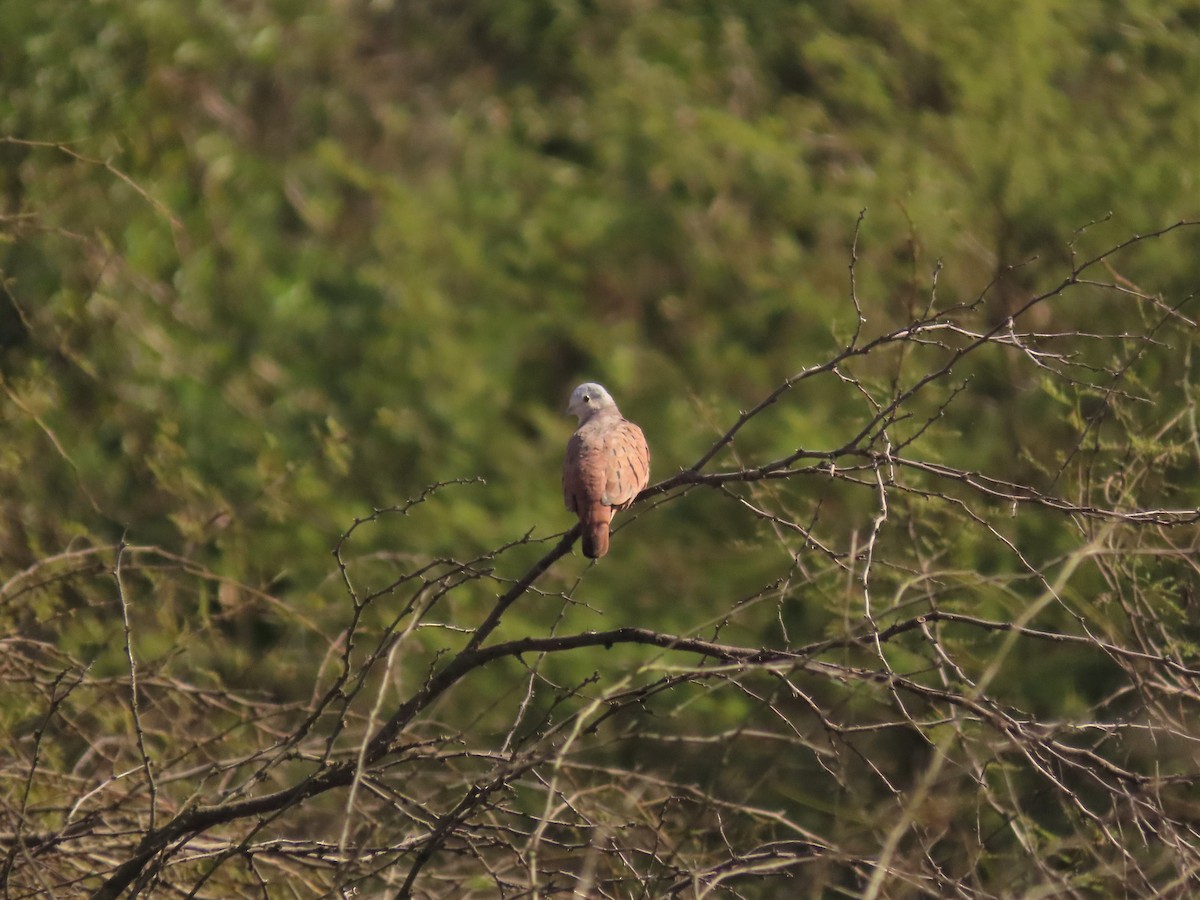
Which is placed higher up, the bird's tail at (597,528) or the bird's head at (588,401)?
the bird's tail at (597,528)

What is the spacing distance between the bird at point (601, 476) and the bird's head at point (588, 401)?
652 millimetres

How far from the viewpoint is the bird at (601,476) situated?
4.05 m

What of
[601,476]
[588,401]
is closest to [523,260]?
[588,401]

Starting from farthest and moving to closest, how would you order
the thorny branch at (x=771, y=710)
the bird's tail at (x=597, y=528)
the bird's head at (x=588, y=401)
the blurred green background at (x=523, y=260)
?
the blurred green background at (x=523, y=260)
the bird's head at (x=588, y=401)
the bird's tail at (x=597, y=528)
the thorny branch at (x=771, y=710)

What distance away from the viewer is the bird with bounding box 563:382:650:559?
159 inches

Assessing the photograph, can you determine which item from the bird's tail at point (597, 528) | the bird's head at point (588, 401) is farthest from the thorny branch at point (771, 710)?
the bird's head at point (588, 401)

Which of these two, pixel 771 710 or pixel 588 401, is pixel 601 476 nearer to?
pixel 771 710

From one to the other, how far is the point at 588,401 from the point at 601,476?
118cm

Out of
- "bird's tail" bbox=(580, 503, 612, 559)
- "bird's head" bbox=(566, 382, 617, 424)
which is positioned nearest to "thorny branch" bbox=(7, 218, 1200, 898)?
"bird's tail" bbox=(580, 503, 612, 559)

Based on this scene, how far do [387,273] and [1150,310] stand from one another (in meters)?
3.67

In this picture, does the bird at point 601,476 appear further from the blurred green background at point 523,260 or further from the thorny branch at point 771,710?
the blurred green background at point 523,260

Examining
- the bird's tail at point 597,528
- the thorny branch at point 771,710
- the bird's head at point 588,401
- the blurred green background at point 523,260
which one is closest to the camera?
the thorny branch at point 771,710

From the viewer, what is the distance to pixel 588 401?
5262mm

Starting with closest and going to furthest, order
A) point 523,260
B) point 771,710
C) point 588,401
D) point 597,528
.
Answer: point 771,710
point 597,528
point 588,401
point 523,260
